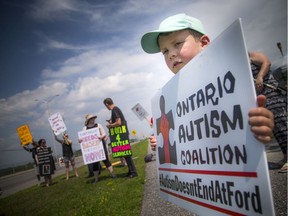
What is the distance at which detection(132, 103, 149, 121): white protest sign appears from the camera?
44.3ft

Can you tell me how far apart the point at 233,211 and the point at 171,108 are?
73 centimetres

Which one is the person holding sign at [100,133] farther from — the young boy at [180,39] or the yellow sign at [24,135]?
the yellow sign at [24,135]

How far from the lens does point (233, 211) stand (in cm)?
98

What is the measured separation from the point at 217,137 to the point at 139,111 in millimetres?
12745

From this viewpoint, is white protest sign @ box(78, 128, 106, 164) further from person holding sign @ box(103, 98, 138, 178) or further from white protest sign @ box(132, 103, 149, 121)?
white protest sign @ box(132, 103, 149, 121)

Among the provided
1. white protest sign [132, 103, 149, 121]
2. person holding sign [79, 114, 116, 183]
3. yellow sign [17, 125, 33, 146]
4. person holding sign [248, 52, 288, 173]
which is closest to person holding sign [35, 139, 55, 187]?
yellow sign [17, 125, 33, 146]

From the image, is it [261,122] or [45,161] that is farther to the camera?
[45,161]

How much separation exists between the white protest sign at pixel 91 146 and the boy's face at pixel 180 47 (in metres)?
5.62

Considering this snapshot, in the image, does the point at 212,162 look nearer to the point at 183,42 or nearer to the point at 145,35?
the point at 183,42

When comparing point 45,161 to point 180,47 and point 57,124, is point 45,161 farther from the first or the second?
point 180,47

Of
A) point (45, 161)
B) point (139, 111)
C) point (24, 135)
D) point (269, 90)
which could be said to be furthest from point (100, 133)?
point (24, 135)

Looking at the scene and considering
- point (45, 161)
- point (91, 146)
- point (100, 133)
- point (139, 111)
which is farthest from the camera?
point (139, 111)

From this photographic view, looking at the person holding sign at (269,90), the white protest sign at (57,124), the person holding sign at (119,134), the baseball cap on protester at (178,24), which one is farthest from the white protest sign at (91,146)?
the baseball cap on protester at (178,24)

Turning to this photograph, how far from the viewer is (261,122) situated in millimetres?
814
